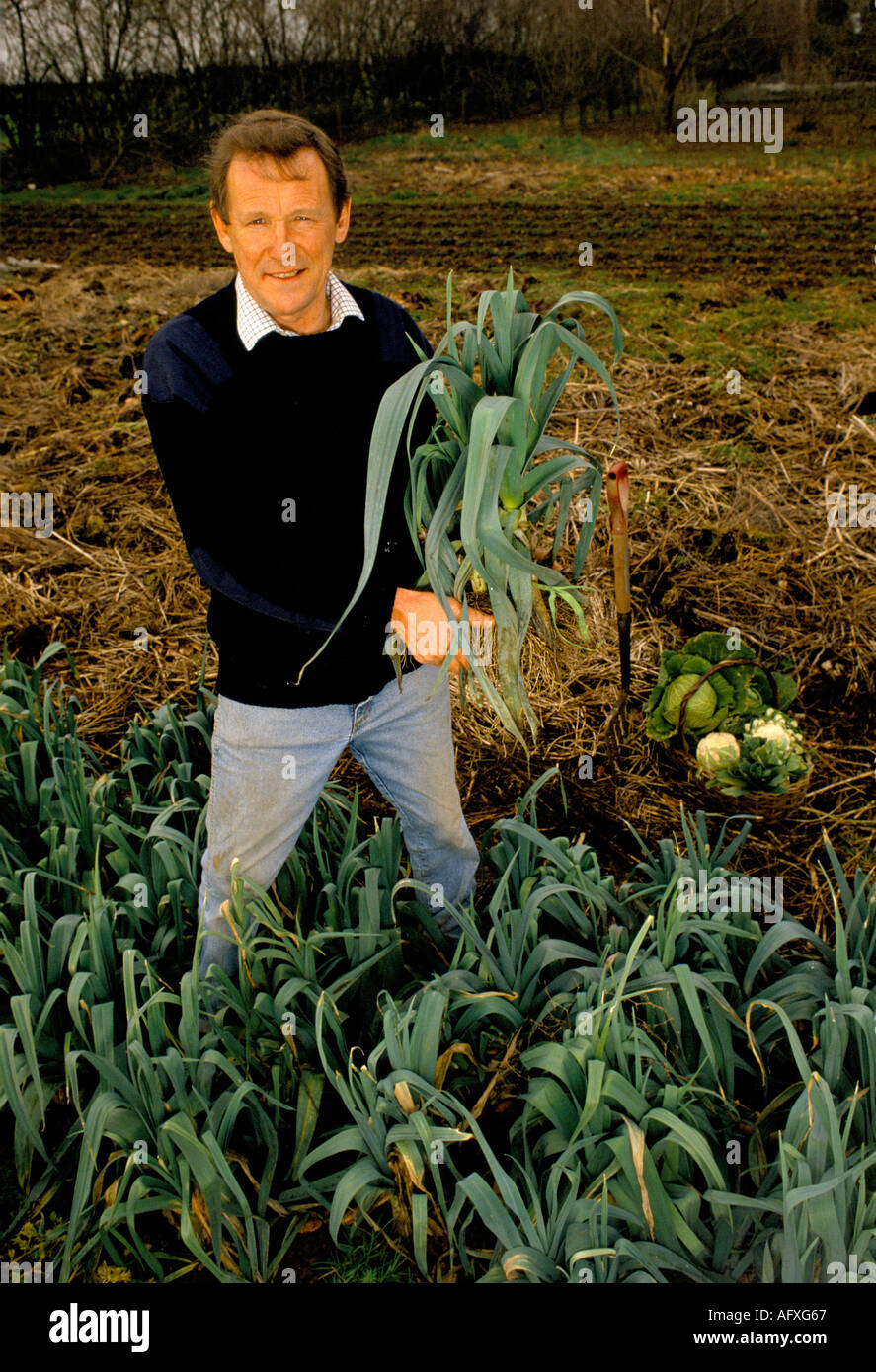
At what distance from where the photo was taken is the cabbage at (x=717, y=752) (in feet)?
7.02

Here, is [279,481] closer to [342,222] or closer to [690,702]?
[342,222]

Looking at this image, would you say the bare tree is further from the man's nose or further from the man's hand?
the man's hand

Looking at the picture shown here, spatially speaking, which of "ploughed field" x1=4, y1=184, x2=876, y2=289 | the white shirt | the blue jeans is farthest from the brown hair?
"ploughed field" x1=4, y1=184, x2=876, y2=289

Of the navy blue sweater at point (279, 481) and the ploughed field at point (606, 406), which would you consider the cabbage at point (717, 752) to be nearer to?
the ploughed field at point (606, 406)

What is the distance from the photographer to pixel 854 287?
4.29 meters

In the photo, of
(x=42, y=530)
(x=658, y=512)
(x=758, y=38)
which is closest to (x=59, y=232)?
(x=42, y=530)

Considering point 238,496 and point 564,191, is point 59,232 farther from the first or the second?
point 238,496

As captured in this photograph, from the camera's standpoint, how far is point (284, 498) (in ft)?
4.34

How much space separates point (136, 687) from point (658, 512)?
1579mm

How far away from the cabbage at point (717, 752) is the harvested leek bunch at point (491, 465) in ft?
2.58

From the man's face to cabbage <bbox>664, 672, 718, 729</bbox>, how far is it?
1.21m

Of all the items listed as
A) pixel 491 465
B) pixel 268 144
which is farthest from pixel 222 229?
pixel 491 465

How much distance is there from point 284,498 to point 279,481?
0.02m

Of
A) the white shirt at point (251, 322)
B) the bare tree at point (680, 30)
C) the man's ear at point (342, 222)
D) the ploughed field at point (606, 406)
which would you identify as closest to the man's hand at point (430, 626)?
the white shirt at point (251, 322)
